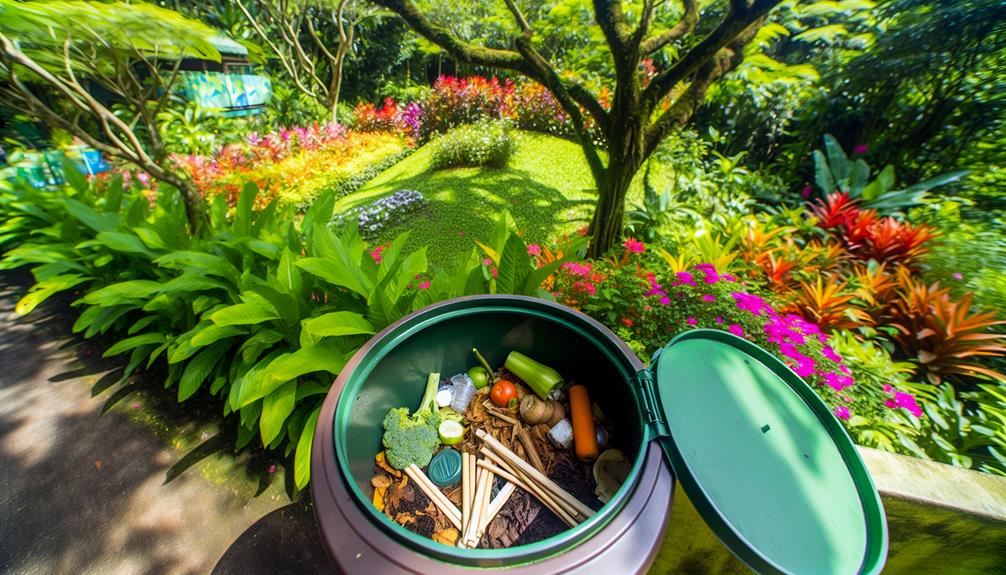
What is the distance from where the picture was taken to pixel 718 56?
2459mm

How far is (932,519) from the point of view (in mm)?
1102

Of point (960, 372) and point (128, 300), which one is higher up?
point (960, 372)

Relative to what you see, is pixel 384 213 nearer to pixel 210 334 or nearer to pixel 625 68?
pixel 210 334

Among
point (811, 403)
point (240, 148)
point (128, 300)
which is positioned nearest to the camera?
point (811, 403)

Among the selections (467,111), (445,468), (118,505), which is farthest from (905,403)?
(467,111)

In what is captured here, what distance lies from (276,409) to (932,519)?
2.37m

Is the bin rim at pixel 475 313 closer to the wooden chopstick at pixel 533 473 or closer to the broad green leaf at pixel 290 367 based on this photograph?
the wooden chopstick at pixel 533 473

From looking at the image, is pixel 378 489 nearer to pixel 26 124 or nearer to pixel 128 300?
pixel 128 300

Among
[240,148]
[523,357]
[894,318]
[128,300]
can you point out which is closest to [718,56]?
[894,318]

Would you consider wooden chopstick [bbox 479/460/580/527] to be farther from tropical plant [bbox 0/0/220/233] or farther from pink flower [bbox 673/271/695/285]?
tropical plant [bbox 0/0/220/233]

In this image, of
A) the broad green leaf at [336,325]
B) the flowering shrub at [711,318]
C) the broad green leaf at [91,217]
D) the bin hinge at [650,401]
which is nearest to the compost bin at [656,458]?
the bin hinge at [650,401]

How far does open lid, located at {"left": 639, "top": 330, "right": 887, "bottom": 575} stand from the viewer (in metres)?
0.73

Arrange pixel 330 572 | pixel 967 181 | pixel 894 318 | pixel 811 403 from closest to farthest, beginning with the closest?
pixel 811 403 < pixel 330 572 < pixel 894 318 < pixel 967 181

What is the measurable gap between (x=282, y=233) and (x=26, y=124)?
7.11 metres
